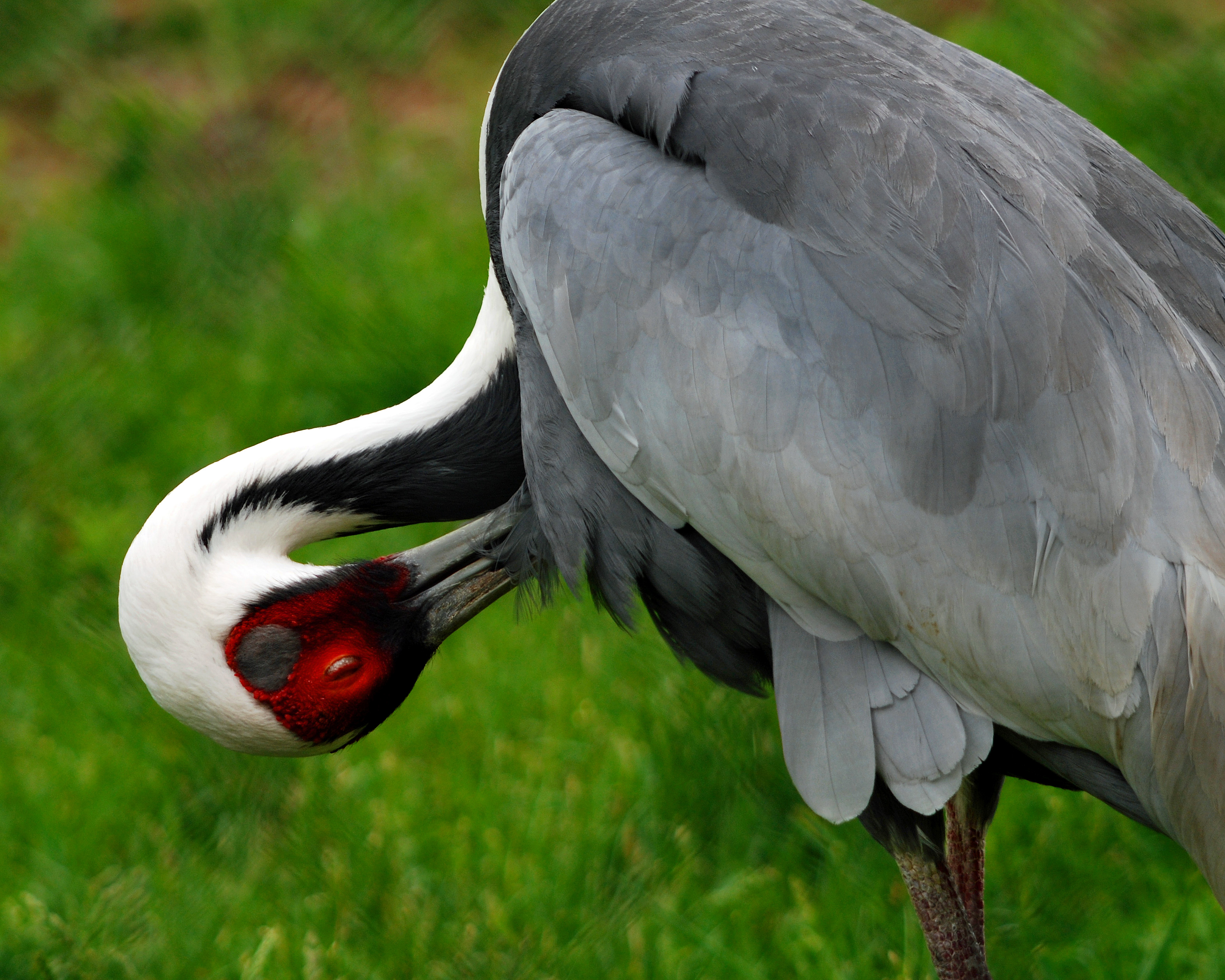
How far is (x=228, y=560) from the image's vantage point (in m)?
2.62

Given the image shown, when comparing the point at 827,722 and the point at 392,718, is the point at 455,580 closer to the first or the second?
the point at 827,722

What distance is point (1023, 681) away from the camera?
7.12 feet

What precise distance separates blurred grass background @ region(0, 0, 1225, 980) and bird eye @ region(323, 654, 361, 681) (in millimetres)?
612

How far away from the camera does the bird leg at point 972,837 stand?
278 cm

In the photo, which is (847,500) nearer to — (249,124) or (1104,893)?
(1104,893)

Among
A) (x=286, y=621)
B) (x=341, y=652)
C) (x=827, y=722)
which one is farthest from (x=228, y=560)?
(x=827, y=722)

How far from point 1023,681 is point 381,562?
1163 millimetres

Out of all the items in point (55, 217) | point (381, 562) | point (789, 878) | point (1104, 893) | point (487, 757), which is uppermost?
point (381, 562)

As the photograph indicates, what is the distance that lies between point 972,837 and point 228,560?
1.46 meters

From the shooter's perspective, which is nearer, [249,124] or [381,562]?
[381,562]

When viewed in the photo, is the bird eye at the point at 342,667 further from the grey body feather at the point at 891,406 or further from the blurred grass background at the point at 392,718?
the blurred grass background at the point at 392,718

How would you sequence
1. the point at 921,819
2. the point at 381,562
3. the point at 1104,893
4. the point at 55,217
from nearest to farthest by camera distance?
the point at 921,819 < the point at 381,562 < the point at 1104,893 < the point at 55,217

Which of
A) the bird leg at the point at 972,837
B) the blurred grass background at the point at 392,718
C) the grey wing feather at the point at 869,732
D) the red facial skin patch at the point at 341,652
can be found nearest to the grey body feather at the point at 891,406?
the grey wing feather at the point at 869,732

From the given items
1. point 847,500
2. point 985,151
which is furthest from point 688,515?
point 985,151
